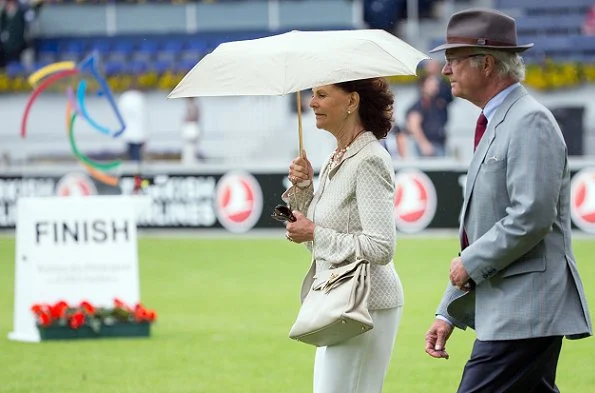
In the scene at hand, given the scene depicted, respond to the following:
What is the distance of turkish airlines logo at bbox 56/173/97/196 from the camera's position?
66.5ft

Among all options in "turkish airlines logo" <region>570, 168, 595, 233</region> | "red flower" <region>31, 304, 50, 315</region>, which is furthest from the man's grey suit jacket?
"turkish airlines logo" <region>570, 168, 595, 233</region>

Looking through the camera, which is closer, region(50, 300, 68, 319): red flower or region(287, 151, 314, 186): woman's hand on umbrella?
region(287, 151, 314, 186): woman's hand on umbrella

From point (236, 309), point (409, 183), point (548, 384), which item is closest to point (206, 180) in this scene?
point (409, 183)

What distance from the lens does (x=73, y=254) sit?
1135cm

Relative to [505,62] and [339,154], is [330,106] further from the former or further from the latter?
[505,62]

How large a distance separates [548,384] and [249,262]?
12.2m

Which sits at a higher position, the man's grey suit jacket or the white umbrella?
the white umbrella

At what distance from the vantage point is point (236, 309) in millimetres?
12883

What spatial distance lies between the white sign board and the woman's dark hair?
602 centimetres

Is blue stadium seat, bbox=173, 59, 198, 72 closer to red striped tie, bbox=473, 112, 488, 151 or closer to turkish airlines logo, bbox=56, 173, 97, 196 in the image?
turkish airlines logo, bbox=56, 173, 97, 196

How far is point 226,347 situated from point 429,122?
11642mm

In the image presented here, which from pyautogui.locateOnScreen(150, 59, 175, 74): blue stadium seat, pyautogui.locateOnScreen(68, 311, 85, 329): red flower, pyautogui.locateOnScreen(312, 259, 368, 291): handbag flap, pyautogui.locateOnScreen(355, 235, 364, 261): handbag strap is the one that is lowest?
pyautogui.locateOnScreen(68, 311, 85, 329): red flower

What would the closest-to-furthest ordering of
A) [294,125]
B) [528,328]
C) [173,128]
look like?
[528,328], [294,125], [173,128]

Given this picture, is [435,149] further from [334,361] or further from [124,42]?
[334,361]
